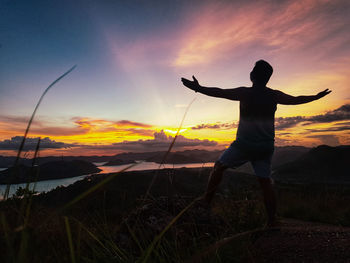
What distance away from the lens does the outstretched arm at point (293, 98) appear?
156 inches

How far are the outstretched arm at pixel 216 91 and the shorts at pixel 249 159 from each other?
78 centimetres

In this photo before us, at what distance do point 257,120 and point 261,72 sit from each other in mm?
811

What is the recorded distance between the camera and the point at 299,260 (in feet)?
7.98

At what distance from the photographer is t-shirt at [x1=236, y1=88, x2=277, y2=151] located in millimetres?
3625

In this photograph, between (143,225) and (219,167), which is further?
(219,167)

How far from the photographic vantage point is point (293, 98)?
13.3 feet

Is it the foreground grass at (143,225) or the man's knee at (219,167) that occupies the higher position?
the man's knee at (219,167)

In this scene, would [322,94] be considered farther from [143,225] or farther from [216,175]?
[143,225]

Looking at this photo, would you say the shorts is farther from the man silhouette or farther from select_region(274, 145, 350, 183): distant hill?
select_region(274, 145, 350, 183): distant hill

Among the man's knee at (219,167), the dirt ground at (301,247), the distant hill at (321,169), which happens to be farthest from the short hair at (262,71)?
the distant hill at (321,169)

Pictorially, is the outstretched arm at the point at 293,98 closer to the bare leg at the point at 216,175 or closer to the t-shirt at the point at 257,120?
the t-shirt at the point at 257,120

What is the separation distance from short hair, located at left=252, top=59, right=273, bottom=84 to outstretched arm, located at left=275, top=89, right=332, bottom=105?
0.34 m

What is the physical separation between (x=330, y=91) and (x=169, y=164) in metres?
3.78

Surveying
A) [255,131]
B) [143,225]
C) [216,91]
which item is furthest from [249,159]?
[143,225]
